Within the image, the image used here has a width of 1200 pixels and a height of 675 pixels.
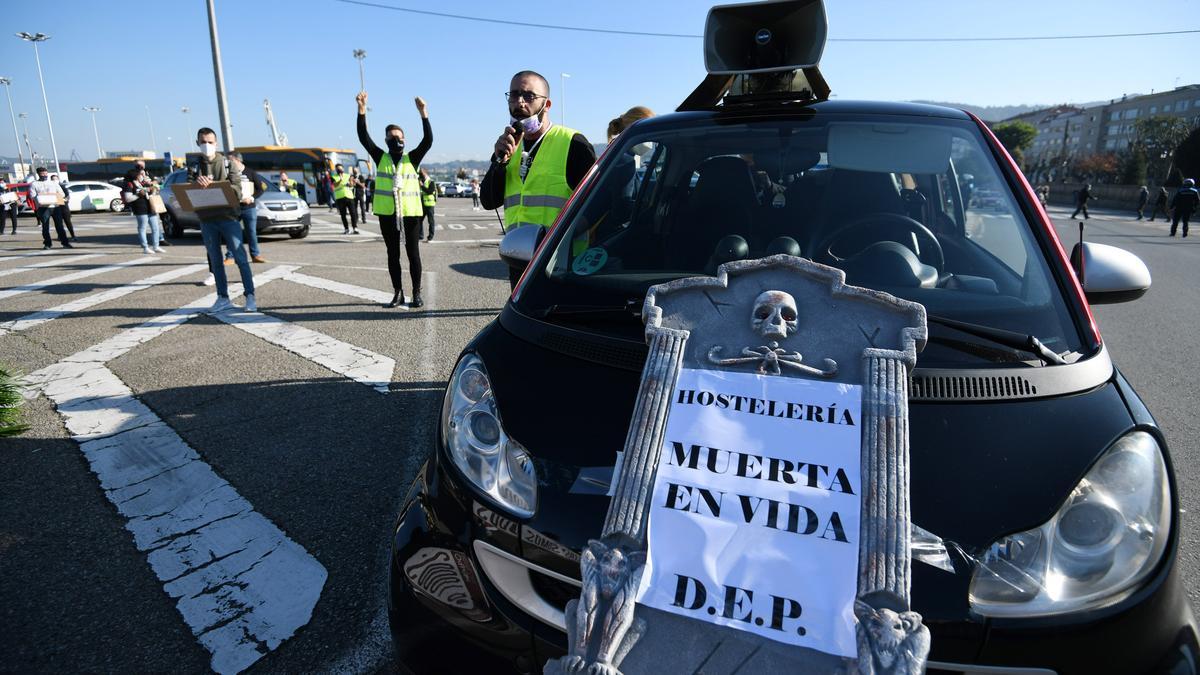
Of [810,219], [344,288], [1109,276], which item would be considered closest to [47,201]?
[344,288]

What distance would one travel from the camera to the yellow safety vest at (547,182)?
3.97 m

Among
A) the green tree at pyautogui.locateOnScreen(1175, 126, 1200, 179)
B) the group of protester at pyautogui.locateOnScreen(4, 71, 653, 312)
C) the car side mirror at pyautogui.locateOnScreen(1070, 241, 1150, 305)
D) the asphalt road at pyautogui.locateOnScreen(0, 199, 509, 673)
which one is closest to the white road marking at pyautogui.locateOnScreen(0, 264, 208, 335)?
the asphalt road at pyautogui.locateOnScreen(0, 199, 509, 673)

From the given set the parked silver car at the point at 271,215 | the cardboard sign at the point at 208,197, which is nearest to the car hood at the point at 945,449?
the cardboard sign at the point at 208,197

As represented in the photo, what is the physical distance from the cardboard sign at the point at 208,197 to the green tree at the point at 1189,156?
60120mm

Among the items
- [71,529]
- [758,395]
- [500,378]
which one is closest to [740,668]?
[758,395]

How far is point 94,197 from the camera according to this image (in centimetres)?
2841

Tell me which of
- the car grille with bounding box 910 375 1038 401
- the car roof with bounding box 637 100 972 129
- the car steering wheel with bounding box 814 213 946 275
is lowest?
the car grille with bounding box 910 375 1038 401

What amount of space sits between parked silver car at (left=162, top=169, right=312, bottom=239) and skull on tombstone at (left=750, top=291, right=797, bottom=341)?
569 inches

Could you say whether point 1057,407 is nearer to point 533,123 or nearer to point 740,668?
point 740,668

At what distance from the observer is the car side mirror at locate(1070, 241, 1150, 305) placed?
6.67 ft

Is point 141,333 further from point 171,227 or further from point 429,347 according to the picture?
point 171,227

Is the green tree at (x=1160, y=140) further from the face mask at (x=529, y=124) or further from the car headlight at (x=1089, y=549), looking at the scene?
the car headlight at (x=1089, y=549)

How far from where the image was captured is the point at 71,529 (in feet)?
8.87

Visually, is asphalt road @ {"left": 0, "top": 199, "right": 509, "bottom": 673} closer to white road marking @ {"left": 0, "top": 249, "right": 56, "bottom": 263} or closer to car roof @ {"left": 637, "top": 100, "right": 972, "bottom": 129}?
car roof @ {"left": 637, "top": 100, "right": 972, "bottom": 129}
